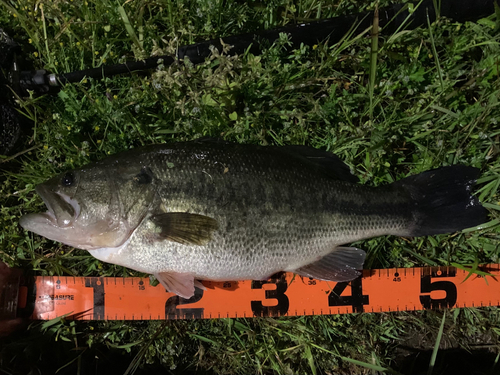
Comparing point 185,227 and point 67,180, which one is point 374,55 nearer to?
point 185,227

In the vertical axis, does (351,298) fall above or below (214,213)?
below

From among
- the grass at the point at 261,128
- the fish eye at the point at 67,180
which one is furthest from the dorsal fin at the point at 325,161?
the fish eye at the point at 67,180

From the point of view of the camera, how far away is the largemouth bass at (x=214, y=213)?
242 cm

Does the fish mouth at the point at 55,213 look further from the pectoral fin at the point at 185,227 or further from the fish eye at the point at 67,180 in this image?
the pectoral fin at the point at 185,227

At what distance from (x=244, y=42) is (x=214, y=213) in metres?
1.76

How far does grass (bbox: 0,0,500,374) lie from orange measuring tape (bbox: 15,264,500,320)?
17 centimetres

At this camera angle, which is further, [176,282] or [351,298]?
[351,298]

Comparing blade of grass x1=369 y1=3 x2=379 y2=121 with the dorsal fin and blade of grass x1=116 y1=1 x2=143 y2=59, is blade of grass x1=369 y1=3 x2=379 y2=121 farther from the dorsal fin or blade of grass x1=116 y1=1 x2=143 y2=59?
blade of grass x1=116 y1=1 x2=143 y2=59

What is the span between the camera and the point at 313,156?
2848mm

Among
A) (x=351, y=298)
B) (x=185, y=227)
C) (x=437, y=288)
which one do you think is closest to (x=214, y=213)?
(x=185, y=227)

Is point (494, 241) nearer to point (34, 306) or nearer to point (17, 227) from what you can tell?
point (34, 306)

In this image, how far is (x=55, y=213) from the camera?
243 cm

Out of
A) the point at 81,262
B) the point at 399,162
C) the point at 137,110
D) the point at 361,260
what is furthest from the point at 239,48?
the point at 81,262

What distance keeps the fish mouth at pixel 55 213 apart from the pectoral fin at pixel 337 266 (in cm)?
181
